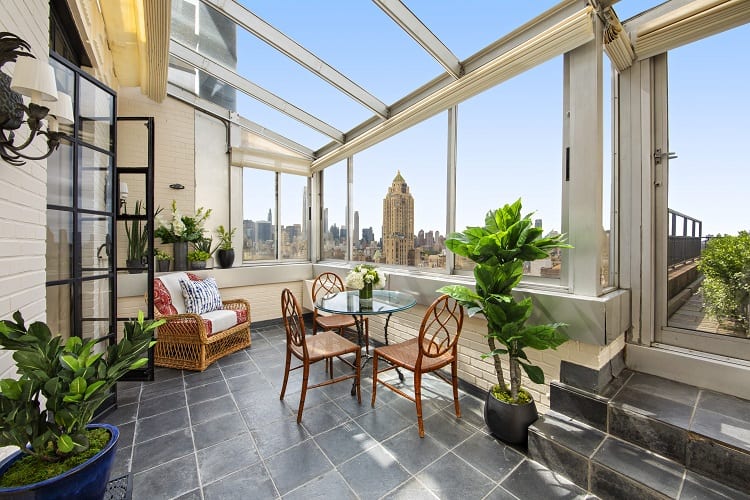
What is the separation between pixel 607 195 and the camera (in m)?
2.15

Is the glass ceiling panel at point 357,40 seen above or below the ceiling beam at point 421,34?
above

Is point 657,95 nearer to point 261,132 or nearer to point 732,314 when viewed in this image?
point 732,314

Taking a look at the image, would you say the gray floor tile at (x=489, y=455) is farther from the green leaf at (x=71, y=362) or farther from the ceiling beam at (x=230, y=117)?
the ceiling beam at (x=230, y=117)

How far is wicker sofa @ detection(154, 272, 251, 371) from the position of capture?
119 inches

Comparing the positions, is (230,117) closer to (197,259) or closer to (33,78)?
(197,259)

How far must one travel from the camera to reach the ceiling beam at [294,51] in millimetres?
2553

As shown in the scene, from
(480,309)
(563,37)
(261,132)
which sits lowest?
(480,309)

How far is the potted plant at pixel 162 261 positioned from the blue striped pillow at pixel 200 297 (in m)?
0.56

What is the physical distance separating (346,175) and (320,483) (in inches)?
148

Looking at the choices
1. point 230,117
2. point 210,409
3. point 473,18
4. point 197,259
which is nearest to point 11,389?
point 210,409

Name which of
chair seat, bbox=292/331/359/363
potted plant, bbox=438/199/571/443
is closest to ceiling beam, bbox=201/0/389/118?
potted plant, bbox=438/199/571/443

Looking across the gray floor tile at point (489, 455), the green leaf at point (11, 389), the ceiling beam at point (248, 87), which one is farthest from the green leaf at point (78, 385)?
the ceiling beam at point (248, 87)

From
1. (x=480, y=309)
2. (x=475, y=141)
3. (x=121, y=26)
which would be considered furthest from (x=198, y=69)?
(x=480, y=309)

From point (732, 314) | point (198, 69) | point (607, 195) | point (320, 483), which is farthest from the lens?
point (198, 69)
